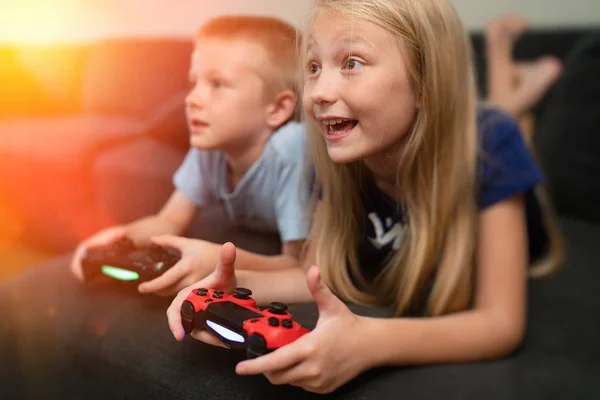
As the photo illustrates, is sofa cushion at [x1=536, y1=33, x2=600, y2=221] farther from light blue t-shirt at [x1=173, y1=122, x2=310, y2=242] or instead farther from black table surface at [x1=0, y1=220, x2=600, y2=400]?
light blue t-shirt at [x1=173, y1=122, x2=310, y2=242]

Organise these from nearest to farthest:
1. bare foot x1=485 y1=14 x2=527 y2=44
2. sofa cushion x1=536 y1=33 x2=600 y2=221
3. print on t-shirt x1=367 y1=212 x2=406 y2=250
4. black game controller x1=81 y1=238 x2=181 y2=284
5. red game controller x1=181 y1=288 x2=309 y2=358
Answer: red game controller x1=181 y1=288 x2=309 y2=358 < black game controller x1=81 y1=238 x2=181 y2=284 < print on t-shirt x1=367 y1=212 x2=406 y2=250 < sofa cushion x1=536 y1=33 x2=600 y2=221 < bare foot x1=485 y1=14 x2=527 y2=44

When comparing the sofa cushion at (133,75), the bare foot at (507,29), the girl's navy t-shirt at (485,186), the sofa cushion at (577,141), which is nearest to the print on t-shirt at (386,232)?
the girl's navy t-shirt at (485,186)

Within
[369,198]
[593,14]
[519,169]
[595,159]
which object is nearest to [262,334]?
[369,198]

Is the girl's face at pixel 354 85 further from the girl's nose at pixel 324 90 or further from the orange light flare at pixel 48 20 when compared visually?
the orange light flare at pixel 48 20

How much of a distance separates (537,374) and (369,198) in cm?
22

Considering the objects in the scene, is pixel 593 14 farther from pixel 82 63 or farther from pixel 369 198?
pixel 82 63

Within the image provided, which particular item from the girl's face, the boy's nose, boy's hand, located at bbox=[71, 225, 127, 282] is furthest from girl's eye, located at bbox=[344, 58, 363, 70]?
boy's hand, located at bbox=[71, 225, 127, 282]

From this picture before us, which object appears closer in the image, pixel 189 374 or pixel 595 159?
pixel 189 374

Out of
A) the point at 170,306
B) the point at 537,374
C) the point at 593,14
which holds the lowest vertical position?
the point at 537,374

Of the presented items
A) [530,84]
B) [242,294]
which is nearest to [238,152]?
[242,294]

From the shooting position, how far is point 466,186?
625 mm

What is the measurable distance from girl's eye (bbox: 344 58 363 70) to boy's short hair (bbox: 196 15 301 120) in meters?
0.05

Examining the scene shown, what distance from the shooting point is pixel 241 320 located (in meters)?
0.41

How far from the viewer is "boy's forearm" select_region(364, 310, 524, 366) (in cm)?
50
